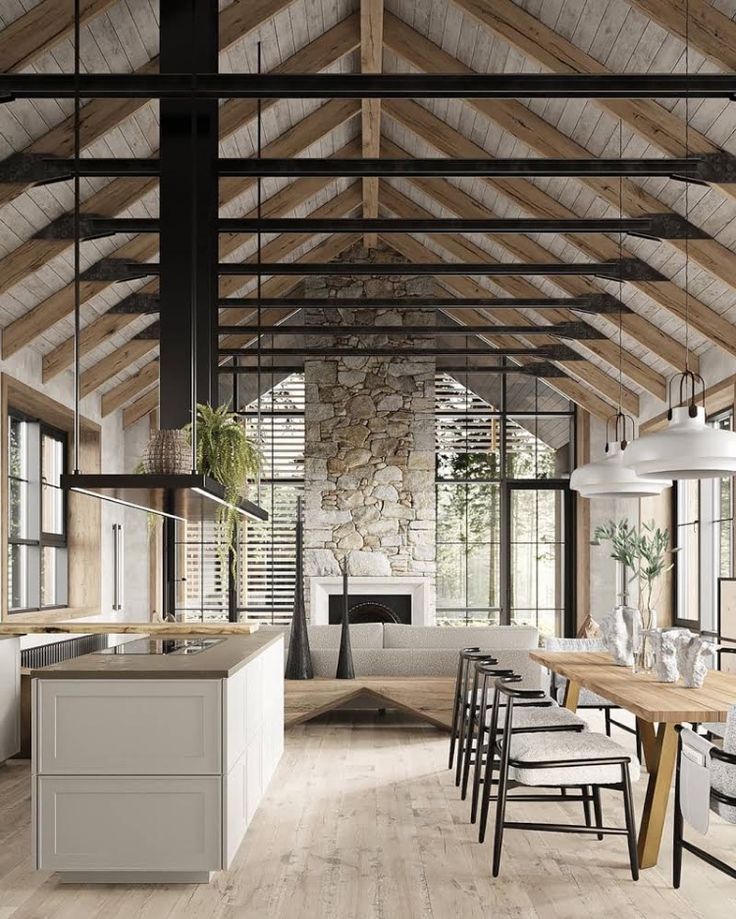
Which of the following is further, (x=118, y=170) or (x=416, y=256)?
(x=416, y=256)

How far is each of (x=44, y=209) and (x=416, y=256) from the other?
583 centimetres

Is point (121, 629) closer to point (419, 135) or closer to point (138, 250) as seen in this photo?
point (138, 250)

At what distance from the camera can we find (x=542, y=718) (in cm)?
525

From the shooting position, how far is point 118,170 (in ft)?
19.4

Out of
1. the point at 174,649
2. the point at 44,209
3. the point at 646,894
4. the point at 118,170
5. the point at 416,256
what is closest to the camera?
the point at 646,894

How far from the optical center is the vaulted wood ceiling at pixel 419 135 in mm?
5824

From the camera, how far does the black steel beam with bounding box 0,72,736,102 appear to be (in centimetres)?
466

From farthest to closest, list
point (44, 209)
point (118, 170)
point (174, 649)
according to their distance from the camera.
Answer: point (44, 209)
point (118, 170)
point (174, 649)

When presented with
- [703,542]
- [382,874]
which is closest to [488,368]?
[703,542]

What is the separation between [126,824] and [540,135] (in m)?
4.91

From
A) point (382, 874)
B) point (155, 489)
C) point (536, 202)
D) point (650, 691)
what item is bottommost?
point (382, 874)

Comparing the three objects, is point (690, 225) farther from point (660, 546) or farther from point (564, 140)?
point (660, 546)

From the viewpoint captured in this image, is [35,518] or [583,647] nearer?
[583,647]

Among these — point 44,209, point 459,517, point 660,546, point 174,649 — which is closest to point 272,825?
point 174,649
